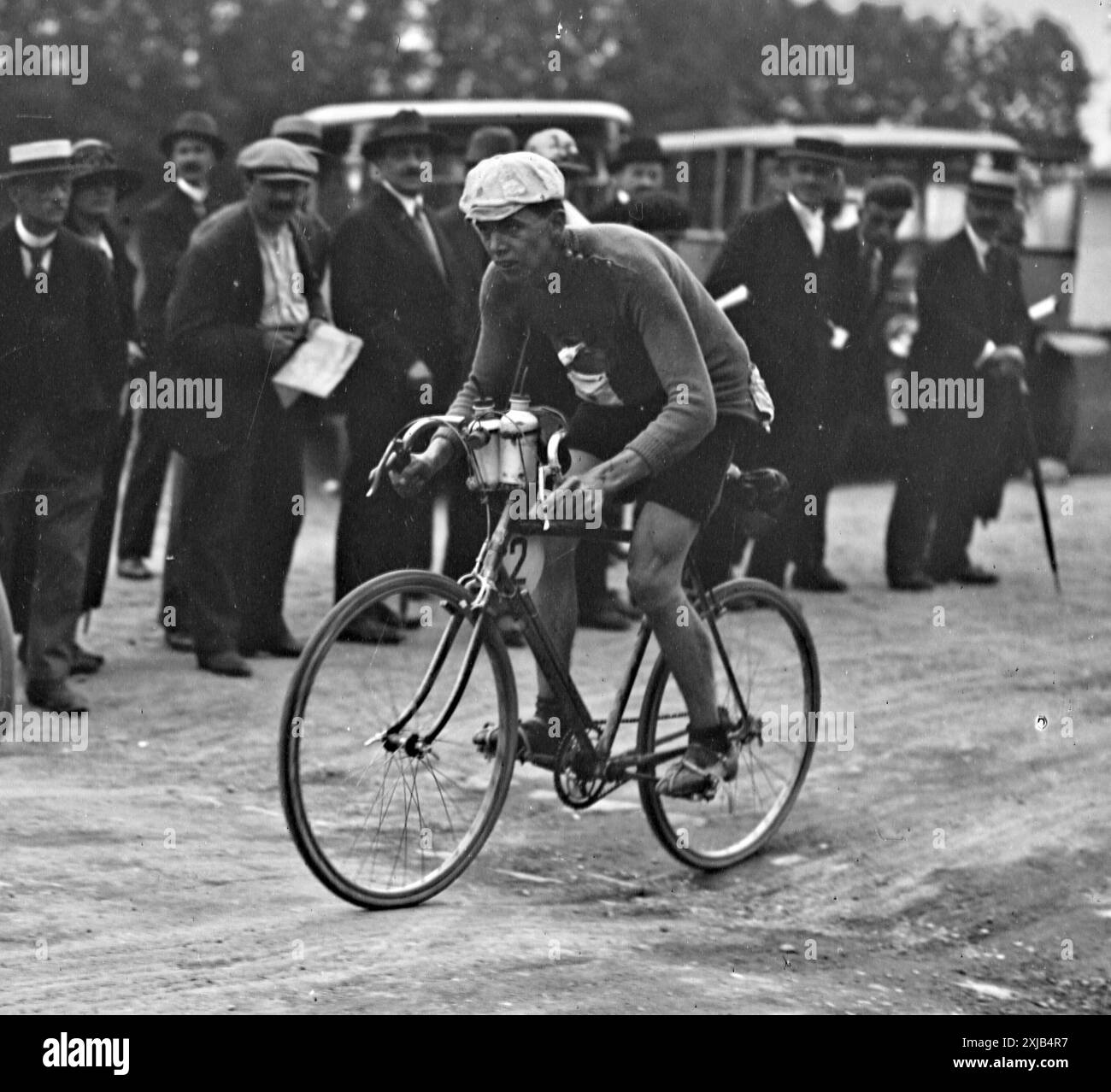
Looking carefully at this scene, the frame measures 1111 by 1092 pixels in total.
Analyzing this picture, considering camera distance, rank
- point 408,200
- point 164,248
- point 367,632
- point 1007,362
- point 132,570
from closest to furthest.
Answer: point 367,632 < point 408,200 < point 164,248 < point 132,570 < point 1007,362

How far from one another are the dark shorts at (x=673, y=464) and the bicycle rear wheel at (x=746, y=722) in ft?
1.57

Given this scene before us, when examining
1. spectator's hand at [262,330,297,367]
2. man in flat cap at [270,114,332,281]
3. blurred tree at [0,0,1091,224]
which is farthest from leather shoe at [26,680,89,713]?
blurred tree at [0,0,1091,224]

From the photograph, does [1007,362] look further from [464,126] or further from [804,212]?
[464,126]

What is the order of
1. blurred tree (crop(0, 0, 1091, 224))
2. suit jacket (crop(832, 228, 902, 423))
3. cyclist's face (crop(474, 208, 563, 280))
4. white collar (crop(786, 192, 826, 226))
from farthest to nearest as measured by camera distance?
blurred tree (crop(0, 0, 1091, 224)) < suit jacket (crop(832, 228, 902, 423)) < white collar (crop(786, 192, 826, 226)) < cyclist's face (crop(474, 208, 563, 280))

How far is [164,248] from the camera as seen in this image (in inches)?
402

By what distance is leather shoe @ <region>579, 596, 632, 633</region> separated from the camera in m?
10.0

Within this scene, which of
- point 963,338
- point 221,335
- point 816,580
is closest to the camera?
point 221,335

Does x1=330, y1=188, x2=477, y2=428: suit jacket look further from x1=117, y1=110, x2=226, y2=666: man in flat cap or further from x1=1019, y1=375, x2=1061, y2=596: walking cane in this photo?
x1=1019, y1=375, x2=1061, y2=596: walking cane

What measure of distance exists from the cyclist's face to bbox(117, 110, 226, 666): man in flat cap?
390cm

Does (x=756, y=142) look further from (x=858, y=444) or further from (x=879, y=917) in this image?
(x=879, y=917)

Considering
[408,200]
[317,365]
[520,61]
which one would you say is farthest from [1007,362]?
[520,61]

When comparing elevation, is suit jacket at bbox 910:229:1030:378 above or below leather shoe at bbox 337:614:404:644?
above

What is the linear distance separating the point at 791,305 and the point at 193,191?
277 cm

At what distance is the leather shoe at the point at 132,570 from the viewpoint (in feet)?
36.6
